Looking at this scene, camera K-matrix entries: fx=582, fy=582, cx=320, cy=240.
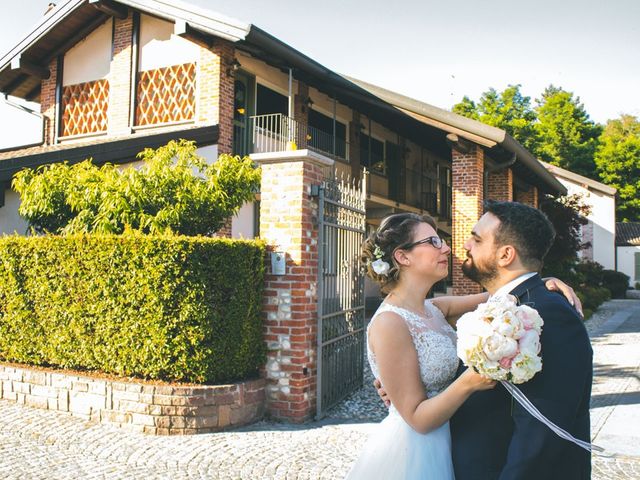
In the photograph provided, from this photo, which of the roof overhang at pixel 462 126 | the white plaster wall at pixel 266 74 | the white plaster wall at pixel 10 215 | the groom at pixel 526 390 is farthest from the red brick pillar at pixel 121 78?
the groom at pixel 526 390

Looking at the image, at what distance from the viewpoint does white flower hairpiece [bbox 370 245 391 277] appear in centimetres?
262

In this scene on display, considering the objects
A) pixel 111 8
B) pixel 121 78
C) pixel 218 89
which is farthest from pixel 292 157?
pixel 111 8

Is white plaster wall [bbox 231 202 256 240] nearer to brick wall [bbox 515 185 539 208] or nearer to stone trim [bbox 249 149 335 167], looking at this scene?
stone trim [bbox 249 149 335 167]

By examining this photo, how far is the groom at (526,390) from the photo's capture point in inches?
71.1

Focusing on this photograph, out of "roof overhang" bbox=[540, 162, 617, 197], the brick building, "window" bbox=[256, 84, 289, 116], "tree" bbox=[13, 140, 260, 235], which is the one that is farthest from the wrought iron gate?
"roof overhang" bbox=[540, 162, 617, 197]

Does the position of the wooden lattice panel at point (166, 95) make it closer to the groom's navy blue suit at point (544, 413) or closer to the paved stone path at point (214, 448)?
the paved stone path at point (214, 448)

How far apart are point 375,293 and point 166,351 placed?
46.1 ft

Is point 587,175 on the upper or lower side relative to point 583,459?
upper

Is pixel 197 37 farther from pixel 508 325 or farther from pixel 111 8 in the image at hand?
pixel 508 325

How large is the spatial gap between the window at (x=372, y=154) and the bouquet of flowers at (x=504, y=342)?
16.8 meters

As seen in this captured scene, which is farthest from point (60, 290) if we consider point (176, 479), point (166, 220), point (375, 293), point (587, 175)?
point (587, 175)

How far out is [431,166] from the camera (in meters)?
23.8

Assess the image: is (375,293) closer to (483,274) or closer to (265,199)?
(265,199)

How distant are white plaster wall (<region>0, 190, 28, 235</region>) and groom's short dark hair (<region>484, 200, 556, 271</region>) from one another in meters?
12.0
